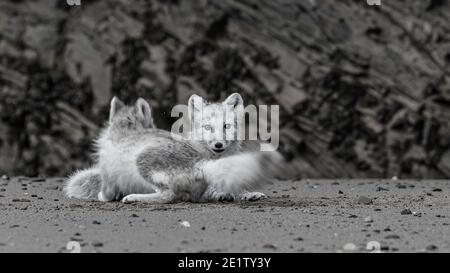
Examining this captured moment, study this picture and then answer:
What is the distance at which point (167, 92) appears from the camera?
14688 mm

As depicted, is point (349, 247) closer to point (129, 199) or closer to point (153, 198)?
point (153, 198)

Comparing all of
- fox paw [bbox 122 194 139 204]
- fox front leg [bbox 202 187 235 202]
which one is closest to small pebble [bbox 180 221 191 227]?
fox paw [bbox 122 194 139 204]

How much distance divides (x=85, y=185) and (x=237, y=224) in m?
3.16

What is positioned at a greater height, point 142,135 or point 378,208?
point 142,135

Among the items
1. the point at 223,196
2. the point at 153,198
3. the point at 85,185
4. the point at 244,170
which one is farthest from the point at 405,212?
the point at 85,185

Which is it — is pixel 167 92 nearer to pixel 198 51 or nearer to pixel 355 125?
pixel 198 51

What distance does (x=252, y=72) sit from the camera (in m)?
14.6

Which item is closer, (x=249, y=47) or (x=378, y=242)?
(x=378, y=242)

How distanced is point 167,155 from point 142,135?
1.82ft

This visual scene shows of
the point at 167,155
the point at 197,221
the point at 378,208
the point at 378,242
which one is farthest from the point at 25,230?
the point at 378,208

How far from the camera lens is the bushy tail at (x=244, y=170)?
320 inches

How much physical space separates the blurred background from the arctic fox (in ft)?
17.4

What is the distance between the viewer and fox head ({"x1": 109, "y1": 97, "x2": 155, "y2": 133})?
9.43 m

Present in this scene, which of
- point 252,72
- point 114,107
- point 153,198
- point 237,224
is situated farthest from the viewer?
point 252,72
